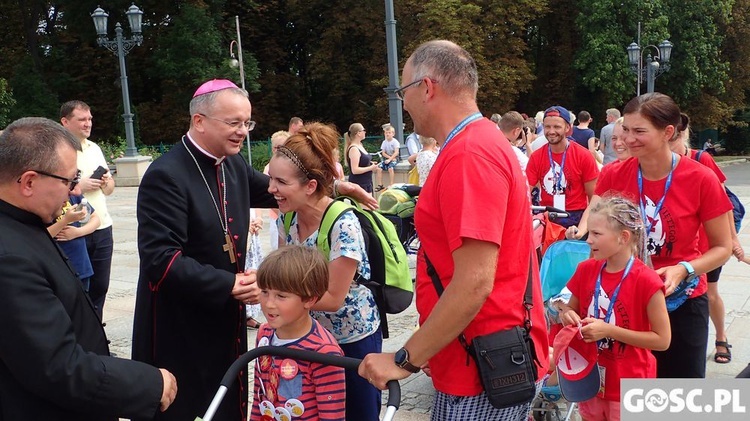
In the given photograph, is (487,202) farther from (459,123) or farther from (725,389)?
(725,389)

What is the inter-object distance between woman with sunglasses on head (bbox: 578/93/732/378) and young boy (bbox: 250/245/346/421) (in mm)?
1709

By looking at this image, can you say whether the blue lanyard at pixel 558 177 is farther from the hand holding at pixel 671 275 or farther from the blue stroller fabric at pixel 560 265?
the hand holding at pixel 671 275

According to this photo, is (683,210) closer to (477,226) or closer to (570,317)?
(570,317)

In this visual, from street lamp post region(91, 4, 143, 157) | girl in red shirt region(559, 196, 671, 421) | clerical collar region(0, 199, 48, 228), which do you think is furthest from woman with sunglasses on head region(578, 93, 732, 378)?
street lamp post region(91, 4, 143, 157)

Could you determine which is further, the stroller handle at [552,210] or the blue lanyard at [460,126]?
the stroller handle at [552,210]

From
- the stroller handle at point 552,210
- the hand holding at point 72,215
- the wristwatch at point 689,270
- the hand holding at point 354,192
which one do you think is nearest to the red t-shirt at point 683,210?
the wristwatch at point 689,270

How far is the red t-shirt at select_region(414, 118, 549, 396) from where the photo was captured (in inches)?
83.9

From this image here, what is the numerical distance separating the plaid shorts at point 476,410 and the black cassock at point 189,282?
108cm

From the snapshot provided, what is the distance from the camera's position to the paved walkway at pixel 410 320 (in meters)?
4.96

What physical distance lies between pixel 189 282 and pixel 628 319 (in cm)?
199

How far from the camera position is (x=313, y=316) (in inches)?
127

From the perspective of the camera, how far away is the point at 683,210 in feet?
11.3

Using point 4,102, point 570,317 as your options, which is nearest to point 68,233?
point 570,317

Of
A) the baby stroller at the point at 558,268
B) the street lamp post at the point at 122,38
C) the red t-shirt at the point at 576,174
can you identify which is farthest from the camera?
the street lamp post at the point at 122,38
